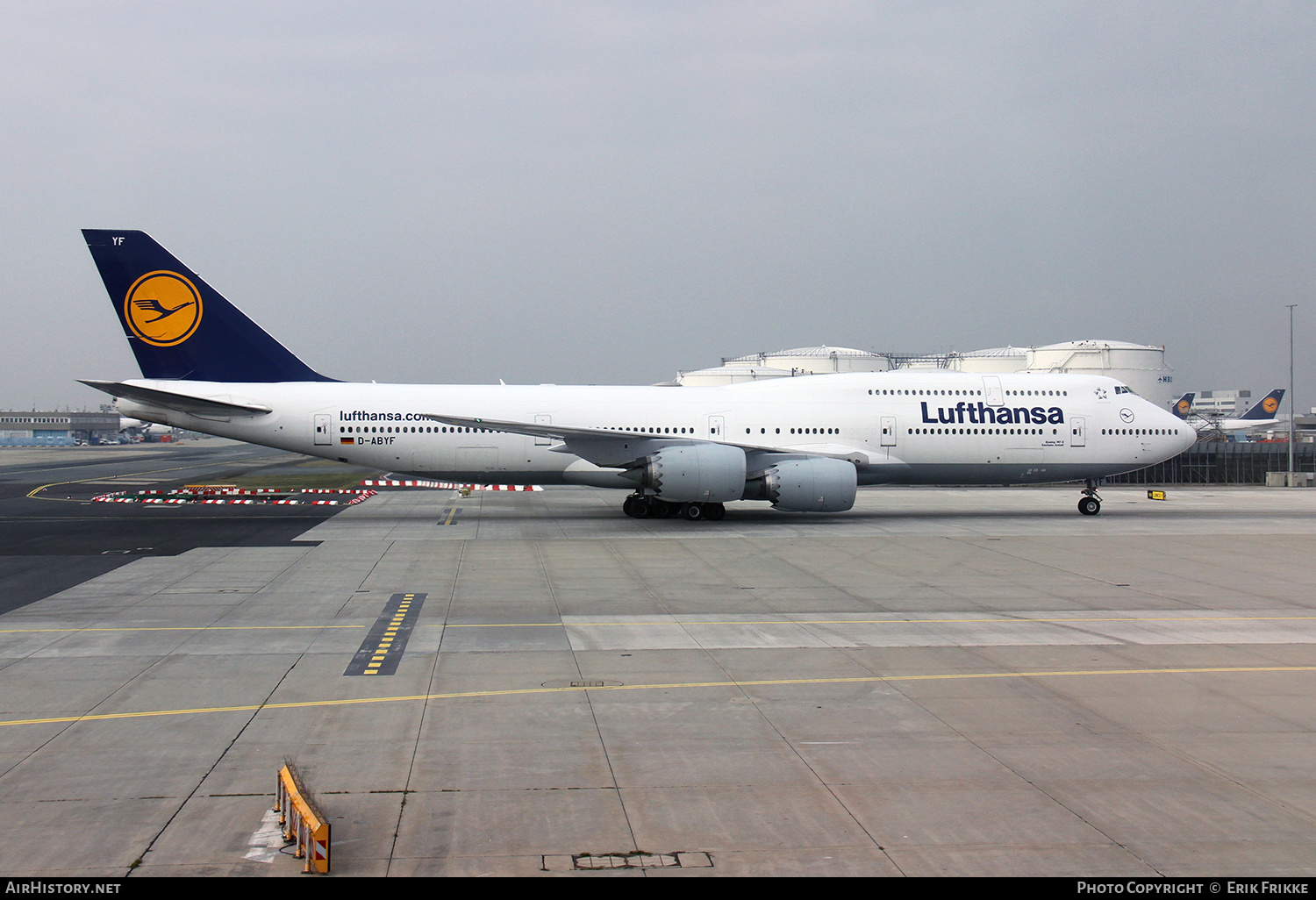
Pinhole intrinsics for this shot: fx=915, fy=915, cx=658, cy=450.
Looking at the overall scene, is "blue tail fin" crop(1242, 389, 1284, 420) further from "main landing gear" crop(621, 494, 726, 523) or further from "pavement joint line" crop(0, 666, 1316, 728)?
"pavement joint line" crop(0, 666, 1316, 728)

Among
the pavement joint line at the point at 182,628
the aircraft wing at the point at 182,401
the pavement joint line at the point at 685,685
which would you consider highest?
the aircraft wing at the point at 182,401

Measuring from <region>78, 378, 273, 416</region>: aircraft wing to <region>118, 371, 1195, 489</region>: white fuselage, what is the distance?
171 mm

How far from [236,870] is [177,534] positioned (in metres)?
19.6

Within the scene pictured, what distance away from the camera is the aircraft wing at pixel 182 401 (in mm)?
24109

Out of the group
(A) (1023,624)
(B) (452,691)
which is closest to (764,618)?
(A) (1023,624)

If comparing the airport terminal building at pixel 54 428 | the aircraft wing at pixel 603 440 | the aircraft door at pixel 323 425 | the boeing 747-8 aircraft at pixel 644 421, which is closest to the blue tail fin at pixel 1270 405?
the boeing 747-8 aircraft at pixel 644 421

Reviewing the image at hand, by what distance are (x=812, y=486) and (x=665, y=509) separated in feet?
15.4

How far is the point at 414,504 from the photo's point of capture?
33.0 metres

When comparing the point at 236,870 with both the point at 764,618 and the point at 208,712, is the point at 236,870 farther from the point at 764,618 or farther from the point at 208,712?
the point at 764,618

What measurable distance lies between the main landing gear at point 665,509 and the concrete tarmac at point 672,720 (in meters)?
8.93

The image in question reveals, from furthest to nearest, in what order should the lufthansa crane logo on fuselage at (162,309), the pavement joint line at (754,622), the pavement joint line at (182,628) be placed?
the lufthansa crane logo on fuselage at (162,309)
the pavement joint line at (754,622)
the pavement joint line at (182,628)

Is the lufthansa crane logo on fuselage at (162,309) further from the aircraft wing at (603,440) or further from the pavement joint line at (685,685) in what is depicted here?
the pavement joint line at (685,685)

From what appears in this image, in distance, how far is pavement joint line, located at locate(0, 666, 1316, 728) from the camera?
8.45m

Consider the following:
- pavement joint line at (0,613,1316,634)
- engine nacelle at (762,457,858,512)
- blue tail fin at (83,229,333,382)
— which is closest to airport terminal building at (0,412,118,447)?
blue tail fin at (83,229,333,382)
